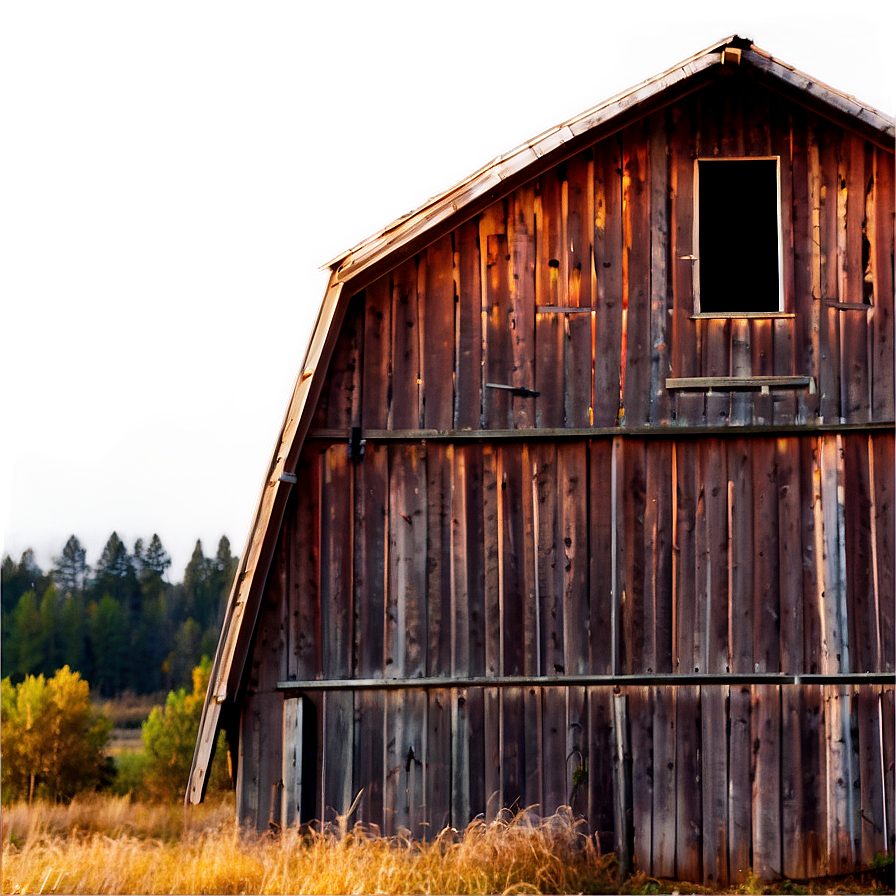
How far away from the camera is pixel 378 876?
7531 millimetres

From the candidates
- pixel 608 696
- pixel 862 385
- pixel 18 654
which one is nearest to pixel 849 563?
pixel 862 385

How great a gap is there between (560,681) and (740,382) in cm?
331

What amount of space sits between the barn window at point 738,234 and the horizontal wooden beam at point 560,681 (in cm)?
383

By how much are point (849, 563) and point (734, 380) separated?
6.62ft

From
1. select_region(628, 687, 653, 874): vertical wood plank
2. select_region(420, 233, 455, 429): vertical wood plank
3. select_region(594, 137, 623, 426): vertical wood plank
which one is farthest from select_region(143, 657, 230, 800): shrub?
select_region(594, 137, 623, 426): vertical wood plank

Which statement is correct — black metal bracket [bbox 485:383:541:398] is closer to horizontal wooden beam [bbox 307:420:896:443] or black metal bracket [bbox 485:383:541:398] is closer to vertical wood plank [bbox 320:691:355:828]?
horizontal wooden beam [bbox 307:420:896:443]

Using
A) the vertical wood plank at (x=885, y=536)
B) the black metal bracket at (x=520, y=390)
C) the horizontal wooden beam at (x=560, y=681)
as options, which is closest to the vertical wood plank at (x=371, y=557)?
the horizontal wooden beam at (x=560, y=681)

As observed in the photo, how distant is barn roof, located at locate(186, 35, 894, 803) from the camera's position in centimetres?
862

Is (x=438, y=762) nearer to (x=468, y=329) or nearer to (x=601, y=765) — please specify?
(x=601, y=765)

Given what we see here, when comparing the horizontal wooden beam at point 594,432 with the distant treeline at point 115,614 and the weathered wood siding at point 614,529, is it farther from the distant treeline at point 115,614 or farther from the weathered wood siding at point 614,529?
the distant treeline at point 115,614

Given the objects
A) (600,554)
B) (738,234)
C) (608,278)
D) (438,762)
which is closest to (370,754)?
(438,762)

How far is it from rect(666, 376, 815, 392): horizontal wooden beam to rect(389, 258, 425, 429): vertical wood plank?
2.45m

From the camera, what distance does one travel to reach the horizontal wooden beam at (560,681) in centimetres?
873

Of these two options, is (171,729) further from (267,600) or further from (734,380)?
(734,380)
